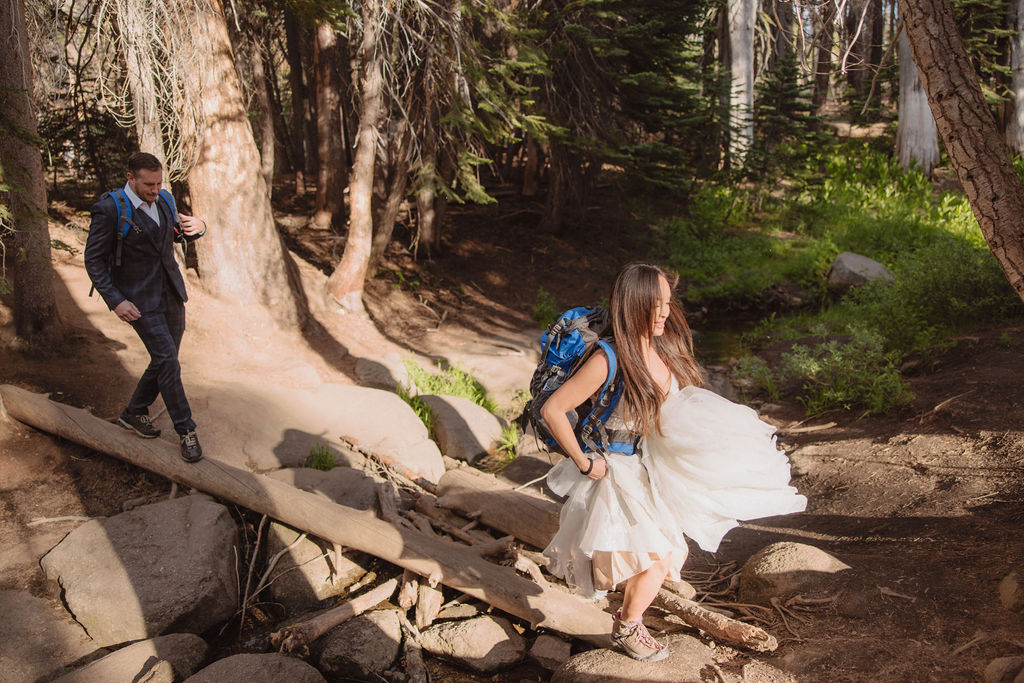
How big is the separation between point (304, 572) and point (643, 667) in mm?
2553

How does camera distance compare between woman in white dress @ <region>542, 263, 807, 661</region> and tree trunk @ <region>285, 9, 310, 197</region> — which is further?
tree trunk @ <region>285, 9, 310, 197</region>

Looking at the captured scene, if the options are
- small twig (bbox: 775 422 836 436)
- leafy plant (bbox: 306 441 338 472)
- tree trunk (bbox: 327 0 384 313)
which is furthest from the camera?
tree trunk (bbox: 327 0 384 313)

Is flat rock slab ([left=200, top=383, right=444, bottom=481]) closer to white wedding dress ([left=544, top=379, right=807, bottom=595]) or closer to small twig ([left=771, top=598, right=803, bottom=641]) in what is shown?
small twig ([left=771, top=598, right=803, bottom=641])

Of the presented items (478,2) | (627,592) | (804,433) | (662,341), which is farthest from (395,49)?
(627,592)

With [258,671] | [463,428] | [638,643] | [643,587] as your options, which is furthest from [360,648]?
[463,428]

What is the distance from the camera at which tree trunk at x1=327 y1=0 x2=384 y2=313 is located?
33.0ft

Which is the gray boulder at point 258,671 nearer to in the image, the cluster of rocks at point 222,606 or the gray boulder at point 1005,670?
the cluster of rocks at point 222,606

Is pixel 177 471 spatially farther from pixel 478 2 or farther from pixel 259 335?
pixel 478 2

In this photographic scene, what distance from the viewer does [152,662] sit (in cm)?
395

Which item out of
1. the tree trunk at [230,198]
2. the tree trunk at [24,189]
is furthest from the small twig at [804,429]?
the tree trunk at [24,189]

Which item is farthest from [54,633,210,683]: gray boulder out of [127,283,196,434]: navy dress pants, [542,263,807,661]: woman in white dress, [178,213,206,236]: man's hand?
[178,213,206,236]: man's hand

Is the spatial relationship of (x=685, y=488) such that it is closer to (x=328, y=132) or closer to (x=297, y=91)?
(x=328, y=132)

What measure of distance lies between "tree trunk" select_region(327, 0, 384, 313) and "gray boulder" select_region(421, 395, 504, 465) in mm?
3250

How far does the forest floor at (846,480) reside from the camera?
3.89m
